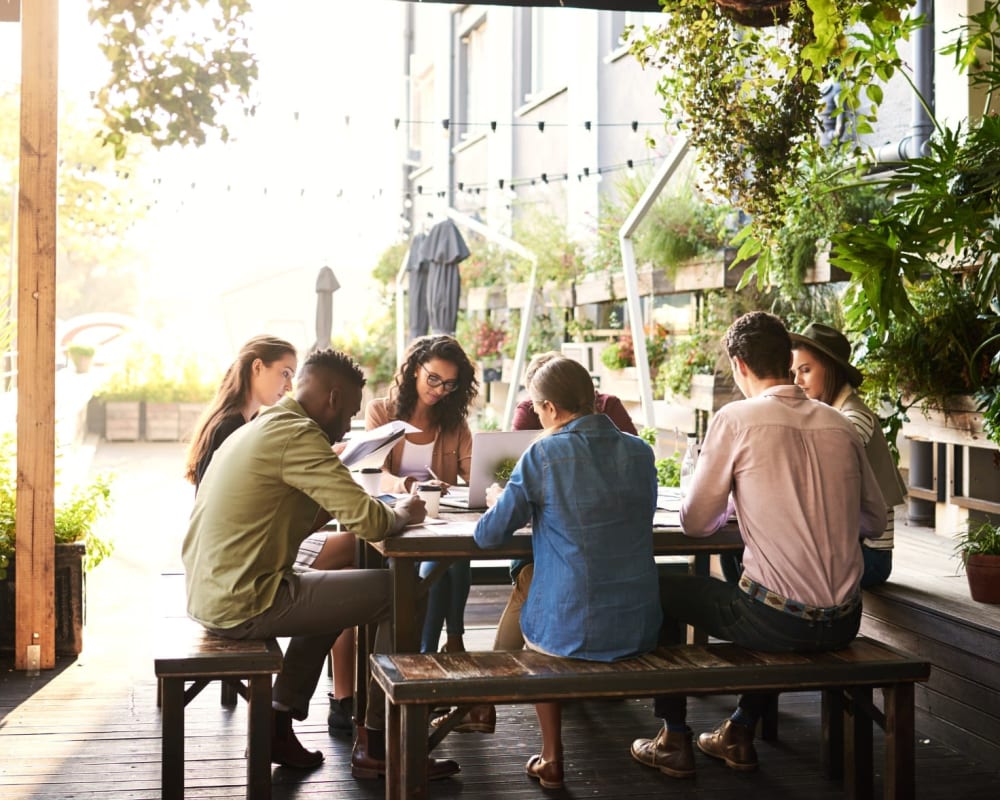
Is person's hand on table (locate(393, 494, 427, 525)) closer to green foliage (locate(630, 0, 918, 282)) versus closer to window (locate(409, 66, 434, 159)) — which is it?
green foliage (locate(630, 0, 918, 282))

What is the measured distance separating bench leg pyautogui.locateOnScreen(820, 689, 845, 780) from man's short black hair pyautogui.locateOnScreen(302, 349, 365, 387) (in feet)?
5.75

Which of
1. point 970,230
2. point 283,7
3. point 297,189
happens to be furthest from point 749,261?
point 297,189

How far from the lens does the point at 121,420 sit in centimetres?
1673

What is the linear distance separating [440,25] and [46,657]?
46.1 ft

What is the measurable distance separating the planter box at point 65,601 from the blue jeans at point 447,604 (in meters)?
1.54

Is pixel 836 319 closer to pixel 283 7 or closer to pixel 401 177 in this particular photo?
pixel 283 7

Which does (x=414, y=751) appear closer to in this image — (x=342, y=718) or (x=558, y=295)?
(x=342, y=718)

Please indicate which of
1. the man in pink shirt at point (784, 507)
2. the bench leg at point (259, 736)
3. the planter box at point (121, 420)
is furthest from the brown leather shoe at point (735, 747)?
the planter box at point (121, 420)

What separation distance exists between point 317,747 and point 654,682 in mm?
1395

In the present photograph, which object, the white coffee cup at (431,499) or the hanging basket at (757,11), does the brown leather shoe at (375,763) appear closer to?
the white coffee cup at (431,499)

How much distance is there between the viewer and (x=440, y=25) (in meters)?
17.3

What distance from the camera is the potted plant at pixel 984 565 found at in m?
4.07

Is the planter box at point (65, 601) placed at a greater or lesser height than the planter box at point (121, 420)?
lesser

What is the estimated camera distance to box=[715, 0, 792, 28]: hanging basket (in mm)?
4008
